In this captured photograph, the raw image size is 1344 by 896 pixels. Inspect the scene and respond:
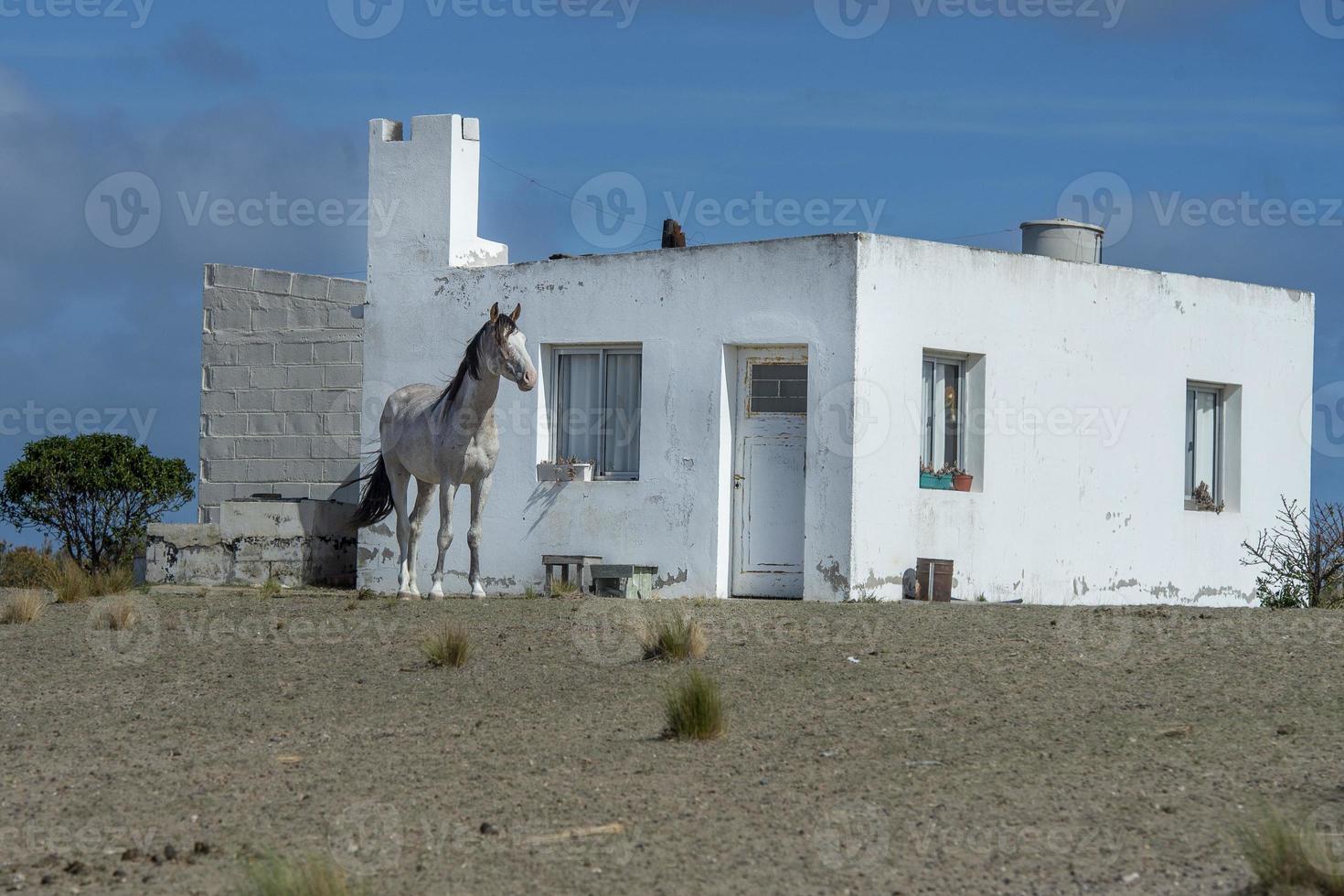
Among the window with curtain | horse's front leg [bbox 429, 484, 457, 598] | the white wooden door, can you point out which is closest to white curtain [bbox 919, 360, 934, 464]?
the white wooden door

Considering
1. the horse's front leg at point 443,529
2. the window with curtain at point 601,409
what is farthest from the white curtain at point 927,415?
the horse's front leg at point 443,529

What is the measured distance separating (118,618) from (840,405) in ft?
22.8

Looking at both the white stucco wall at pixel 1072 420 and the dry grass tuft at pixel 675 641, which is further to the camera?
the white stucco wall at pixel 1072 420

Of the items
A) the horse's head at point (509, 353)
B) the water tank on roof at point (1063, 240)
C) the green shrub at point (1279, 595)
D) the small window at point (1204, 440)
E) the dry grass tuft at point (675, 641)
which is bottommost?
the green shrub at point (1279, 595)

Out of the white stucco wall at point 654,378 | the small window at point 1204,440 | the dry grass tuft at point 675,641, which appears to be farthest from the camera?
the small window at point 1204,440

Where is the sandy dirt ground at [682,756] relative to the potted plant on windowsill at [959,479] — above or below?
below

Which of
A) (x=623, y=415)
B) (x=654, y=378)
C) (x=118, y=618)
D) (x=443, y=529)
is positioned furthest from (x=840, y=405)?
(x=118, y=618)

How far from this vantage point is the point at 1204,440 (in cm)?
1952

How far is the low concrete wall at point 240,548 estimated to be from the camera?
19.0 metres

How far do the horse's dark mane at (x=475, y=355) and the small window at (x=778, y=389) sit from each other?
11.5ft

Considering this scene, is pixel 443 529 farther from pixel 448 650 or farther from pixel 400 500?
pixel 448 650

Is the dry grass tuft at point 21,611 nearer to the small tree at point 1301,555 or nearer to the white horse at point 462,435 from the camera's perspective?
the white horse at point 462,435

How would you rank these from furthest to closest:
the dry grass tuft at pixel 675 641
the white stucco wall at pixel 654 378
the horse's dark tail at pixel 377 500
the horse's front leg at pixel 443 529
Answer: the horse's dark tail at pixel 377 500 < the white stucco wall at pixel 654 378 < the horse's front leg at pixel 443 529 < the dry grass tuft at pixel 675 641

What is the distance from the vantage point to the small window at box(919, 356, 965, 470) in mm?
17156
